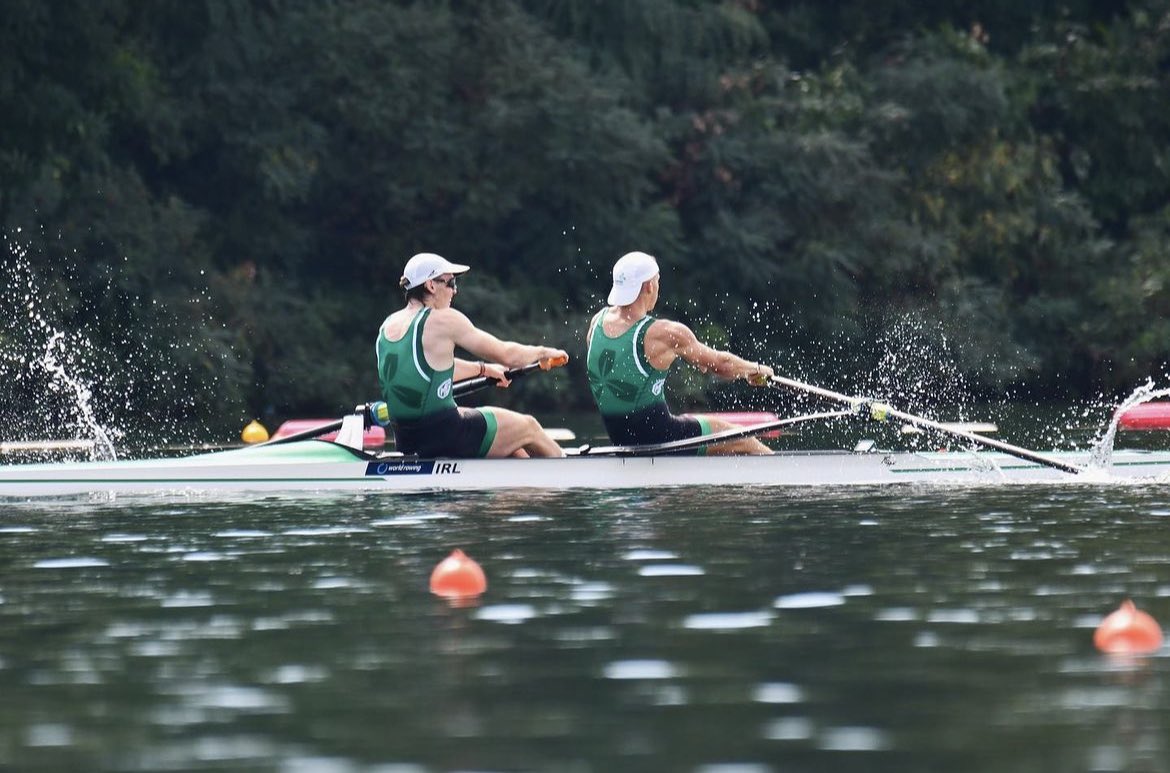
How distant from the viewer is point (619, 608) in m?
9.80

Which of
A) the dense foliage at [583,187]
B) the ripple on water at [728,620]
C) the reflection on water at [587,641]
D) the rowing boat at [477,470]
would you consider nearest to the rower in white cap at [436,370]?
the rowing boat at [477,470]

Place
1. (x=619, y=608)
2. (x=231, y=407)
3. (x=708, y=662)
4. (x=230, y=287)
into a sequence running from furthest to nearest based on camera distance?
(x=230, y=287)
(x=231, y=407)
(x=619, y=608)
(x=708, y=662)

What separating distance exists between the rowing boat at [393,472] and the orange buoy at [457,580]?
195 inches

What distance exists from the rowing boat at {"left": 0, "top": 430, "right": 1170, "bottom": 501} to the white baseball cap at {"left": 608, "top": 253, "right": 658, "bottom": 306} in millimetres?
1074

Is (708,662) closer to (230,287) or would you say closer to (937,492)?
(937,492)

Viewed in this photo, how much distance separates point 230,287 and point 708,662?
2409 centimetres

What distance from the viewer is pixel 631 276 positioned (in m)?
15.3

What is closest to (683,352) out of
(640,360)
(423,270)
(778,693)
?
(640,360)

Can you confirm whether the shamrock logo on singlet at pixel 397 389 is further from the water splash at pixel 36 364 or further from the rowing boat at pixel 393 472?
the water splash at pixel 36 364

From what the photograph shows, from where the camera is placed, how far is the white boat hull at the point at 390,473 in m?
15.2

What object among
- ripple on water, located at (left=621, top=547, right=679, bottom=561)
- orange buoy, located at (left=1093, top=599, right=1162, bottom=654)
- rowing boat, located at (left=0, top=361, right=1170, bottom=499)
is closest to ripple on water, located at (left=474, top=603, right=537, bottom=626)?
ripple on water, located at (left=621, top=547, right=679, bottom=561)

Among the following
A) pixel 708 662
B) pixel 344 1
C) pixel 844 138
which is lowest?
pixel 708 662

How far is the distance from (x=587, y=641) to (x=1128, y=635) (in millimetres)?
2059

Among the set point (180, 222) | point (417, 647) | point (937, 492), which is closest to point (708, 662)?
point (417, 647)
